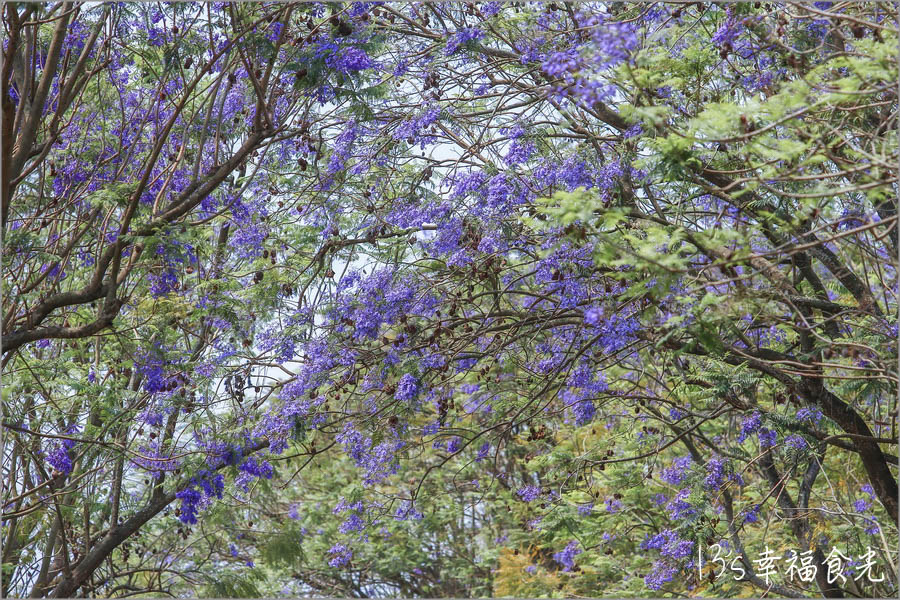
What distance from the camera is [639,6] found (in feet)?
18.6

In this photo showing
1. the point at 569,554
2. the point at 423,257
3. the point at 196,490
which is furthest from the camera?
the point at 569,554

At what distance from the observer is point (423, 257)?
641cm

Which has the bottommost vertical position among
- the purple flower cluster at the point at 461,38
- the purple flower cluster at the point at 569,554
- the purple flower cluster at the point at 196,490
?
the purple flower cluster at the point at 569,554

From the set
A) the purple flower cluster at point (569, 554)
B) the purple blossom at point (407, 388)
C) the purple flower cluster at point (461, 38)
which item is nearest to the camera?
the purple flower cluster at point (461, 38)

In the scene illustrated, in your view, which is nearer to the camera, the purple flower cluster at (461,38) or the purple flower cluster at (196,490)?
the purple flower cluster at (461,38)

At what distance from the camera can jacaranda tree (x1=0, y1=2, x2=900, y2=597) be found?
4.76 m

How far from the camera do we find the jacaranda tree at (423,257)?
15.6 feet

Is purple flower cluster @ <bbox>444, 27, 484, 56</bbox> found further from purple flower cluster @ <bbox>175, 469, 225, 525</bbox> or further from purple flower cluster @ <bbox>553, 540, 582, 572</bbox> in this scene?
purple flower cluster @ <bbox>553, 540, 582, 572</bbox>

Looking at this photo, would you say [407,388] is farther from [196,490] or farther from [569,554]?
[569,554]

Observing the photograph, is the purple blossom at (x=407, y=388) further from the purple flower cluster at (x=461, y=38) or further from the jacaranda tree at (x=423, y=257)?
the purple flower cluster at (x=461, y=38)

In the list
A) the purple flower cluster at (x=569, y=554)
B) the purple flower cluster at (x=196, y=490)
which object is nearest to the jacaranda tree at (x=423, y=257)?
the purple flower cluster at (x=196, y=490)

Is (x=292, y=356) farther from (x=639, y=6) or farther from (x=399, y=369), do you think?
(x=639, y=6)

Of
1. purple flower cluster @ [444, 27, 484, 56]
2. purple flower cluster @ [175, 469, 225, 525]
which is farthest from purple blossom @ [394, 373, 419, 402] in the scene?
purple flower cluster @ [444, 27, 484, 56]

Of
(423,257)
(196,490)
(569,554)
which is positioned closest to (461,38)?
(423,257)
